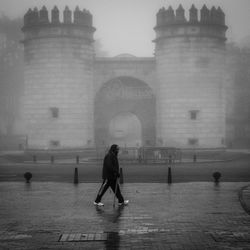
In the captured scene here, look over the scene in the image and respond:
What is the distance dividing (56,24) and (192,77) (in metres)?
11.2

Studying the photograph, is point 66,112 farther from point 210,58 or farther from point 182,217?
point 182,217

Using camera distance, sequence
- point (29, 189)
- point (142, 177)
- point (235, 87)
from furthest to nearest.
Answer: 1. point (235, 87)
2. point (142, 177)
3. point (29, 189)

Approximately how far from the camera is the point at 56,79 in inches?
1561

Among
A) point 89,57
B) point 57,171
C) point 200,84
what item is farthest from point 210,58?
point 57,171

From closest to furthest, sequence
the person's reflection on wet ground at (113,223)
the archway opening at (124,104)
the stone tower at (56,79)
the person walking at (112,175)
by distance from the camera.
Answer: the person's reflection on wet ground at (113,223), the person walking at (112,175), the stone tower at (56,79), the archway opening at (124,104)

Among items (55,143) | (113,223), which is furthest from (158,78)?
(113,223)

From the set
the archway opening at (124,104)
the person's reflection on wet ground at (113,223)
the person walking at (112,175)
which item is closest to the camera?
the person's reflection on wet ground at (113,223)

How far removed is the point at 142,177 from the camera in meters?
22.9

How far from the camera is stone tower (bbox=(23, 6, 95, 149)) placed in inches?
1565

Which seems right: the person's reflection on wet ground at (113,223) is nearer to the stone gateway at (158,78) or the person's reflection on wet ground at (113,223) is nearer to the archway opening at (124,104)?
the stone gateway at (158,78)

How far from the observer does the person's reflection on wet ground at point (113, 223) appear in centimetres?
950

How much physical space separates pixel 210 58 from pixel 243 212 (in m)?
28.5

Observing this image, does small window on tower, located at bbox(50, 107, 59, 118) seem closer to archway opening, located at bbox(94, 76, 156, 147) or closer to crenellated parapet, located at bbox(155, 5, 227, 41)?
archway opening, located at bbox(94, 76, 156, 147)

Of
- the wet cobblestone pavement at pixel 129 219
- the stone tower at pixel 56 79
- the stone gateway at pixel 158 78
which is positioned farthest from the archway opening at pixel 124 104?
the wet cobblestone pavement at pixel 129 219
